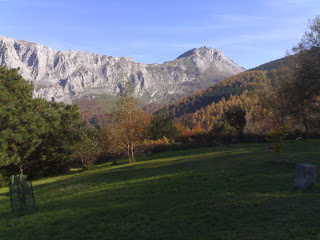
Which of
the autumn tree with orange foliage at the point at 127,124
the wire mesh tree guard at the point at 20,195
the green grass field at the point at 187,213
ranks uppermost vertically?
the autumn tree with orange foliage at the point at 127,124

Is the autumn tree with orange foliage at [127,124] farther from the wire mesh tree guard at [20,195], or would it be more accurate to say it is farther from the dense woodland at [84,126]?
the wire mesh tree guard at [20,195]

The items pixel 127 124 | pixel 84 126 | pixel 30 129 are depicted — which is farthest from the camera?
pixel 84 126

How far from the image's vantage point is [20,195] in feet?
44.9

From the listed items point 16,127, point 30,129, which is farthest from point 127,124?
point 16,127

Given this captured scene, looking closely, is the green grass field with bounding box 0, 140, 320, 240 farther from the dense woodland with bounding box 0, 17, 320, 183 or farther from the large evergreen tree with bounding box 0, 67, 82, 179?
the large evergreen tree with bounding box 0, 67, 82, 179

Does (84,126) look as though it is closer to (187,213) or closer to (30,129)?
(30,129)

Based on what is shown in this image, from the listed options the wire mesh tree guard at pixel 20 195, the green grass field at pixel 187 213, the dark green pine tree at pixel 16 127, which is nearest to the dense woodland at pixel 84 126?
the dark green pine tree at pixel 16 127

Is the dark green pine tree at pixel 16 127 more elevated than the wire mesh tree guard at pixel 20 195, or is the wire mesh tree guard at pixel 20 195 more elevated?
the dark green pine tree at pixel 16 127

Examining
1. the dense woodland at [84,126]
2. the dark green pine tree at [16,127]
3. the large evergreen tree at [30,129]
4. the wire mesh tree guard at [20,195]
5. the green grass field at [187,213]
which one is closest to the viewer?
the green grass field at [187,213]

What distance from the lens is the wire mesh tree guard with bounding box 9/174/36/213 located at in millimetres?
13266

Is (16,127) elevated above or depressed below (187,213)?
above

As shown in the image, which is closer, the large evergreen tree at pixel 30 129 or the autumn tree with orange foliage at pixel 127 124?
the large evergreen tree at pixel 30 129

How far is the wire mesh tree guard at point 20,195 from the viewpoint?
1327cm

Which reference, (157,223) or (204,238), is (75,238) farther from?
(204,238)
